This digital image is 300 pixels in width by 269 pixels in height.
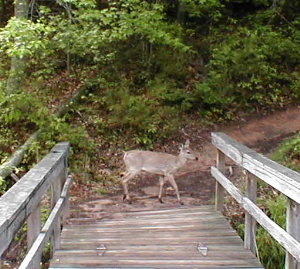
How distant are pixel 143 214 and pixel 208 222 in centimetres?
107

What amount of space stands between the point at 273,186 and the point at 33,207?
2.21m

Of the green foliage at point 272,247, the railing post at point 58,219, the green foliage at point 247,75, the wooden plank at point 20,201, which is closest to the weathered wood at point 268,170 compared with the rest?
the green foliage at point 272,247

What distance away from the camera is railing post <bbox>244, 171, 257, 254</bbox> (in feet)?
16.3

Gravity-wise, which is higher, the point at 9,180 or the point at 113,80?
the point at 113,80

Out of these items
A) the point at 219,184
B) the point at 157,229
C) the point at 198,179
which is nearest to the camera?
the point at 157,229

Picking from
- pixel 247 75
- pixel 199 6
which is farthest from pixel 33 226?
pixel 199 6

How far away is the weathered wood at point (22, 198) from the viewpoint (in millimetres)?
2789

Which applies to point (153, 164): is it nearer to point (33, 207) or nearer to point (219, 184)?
point (219, 184)

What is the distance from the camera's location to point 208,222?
Result: 6012 mm

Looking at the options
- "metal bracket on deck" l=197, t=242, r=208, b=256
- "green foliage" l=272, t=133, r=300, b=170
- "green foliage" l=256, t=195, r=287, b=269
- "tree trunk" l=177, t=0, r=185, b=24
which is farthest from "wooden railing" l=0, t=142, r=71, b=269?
"tree trunk" l=177, t=0, r=185, b=24

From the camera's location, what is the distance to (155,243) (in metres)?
5.27

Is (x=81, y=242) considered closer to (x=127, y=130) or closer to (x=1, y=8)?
(x=127, y=130)

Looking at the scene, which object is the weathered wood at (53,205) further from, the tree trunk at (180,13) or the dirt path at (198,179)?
the tree trunk at (180,13)

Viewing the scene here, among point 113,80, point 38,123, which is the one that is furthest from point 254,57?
point 38,123
